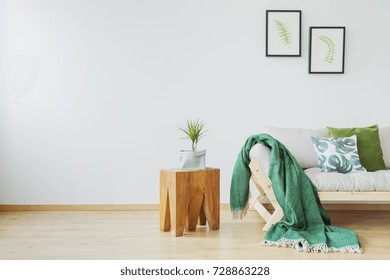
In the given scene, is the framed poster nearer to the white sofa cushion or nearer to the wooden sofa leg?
the white sofa cushion

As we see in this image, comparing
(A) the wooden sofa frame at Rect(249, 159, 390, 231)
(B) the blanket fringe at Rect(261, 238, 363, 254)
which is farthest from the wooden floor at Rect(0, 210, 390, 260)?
(A) the wooden sofa frame at Rect(249, 159, 390, 231)

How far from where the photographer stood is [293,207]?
339 centimetres

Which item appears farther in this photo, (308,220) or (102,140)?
(102,140)

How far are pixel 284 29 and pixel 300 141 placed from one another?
44.4 inches

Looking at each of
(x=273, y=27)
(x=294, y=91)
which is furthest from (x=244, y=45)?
(x=294, y=91)

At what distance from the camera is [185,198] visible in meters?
3.48

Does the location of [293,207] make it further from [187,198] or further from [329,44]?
[329,44]

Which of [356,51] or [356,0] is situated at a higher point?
[356,0]

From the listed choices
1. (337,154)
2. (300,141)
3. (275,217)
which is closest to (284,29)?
(300,141)

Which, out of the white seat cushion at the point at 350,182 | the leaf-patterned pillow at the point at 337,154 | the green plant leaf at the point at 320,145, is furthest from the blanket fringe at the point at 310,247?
the green plant leaf at the point at 320,145

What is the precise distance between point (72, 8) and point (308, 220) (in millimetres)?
2903

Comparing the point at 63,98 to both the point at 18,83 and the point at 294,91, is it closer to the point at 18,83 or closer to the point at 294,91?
the point at 18,83

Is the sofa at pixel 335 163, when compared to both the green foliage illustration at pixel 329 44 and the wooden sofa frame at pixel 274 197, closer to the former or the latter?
the wooden sofa frame at pixel 274 197

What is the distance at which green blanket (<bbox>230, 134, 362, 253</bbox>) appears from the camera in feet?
10.3
